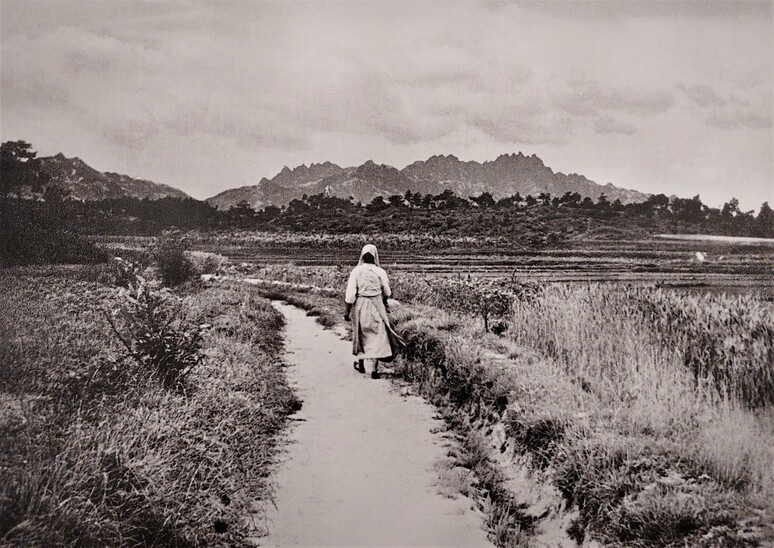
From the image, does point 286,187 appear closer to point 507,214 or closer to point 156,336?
point 507,214

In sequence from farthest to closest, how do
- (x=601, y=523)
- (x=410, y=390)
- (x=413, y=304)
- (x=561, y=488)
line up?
(x=413, y=304) < (x=410, y=390) < (x=561, y=488) < (x=601, y=523)

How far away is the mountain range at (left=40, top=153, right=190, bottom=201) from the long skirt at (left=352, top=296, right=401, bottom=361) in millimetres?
5686

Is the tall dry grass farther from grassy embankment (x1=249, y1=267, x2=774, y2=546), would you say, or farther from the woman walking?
the woman walking

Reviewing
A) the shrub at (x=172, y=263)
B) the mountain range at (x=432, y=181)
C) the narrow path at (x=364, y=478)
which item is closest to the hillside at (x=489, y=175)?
the mountain range at (x=432, y=181)

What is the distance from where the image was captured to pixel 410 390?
878 centimetres

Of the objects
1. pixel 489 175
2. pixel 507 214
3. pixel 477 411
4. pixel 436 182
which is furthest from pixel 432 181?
pixel 477 411

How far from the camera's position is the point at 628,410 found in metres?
5.45

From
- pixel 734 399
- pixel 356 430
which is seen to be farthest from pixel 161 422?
pixel 734 399

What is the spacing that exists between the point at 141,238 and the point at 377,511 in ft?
49.4

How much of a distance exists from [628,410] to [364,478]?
2.88m

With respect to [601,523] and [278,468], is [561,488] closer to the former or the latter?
[601,523]

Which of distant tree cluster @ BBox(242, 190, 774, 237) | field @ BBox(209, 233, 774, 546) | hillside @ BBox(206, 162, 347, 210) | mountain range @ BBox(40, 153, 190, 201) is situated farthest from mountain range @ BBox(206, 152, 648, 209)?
field @ BBox(209, 233, 774, 546)

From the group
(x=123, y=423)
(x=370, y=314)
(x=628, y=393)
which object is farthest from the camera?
(x=370, y=314)

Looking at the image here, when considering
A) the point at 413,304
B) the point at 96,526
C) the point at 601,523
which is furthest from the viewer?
the point at 413,304
